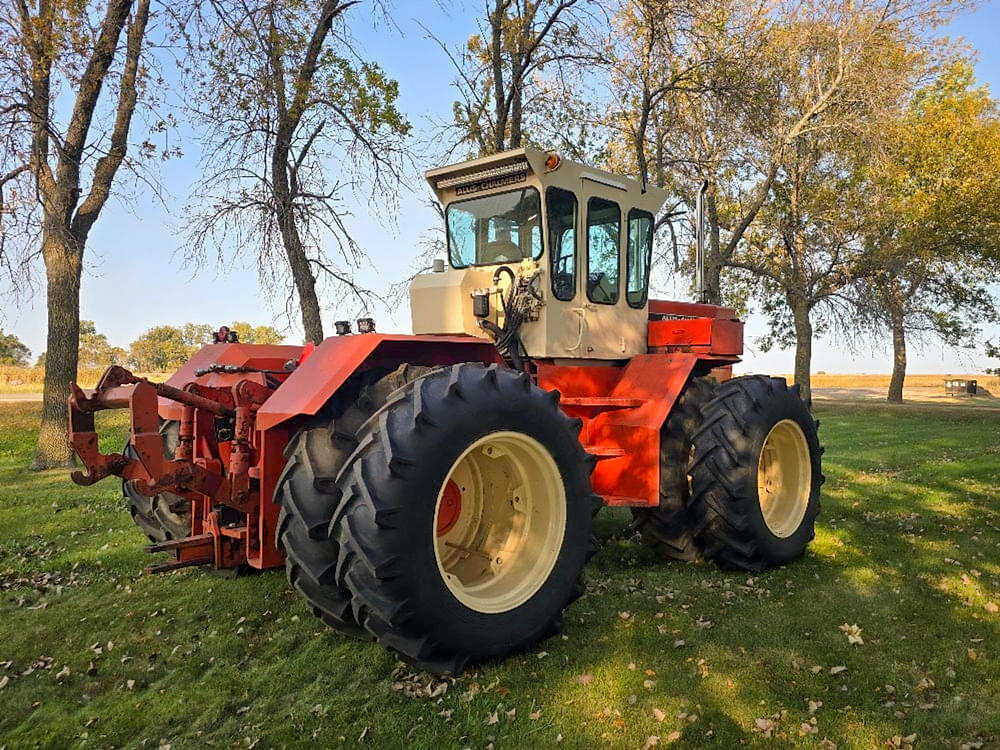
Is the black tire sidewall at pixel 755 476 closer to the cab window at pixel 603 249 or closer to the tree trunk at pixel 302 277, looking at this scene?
the cab window at pixel 603 249

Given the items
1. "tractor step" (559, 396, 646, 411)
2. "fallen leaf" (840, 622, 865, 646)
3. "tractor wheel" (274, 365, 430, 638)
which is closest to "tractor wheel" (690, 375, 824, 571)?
"tractor step" (559, 396, 646, 411)

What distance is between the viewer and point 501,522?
14.4ft

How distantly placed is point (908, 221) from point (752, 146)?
5.70 metres

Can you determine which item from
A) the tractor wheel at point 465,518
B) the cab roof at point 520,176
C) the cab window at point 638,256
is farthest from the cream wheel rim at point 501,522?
the cab window at point 638,256

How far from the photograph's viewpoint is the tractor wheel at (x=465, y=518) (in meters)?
3.31

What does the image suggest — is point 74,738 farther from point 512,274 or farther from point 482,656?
point 512,274

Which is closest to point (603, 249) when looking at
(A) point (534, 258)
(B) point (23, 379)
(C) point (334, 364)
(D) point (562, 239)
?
(D) point (562, 239)

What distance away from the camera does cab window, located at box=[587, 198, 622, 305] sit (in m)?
5.71

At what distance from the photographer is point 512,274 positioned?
214 inches

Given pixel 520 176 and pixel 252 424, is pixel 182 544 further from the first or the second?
pixel 520 176

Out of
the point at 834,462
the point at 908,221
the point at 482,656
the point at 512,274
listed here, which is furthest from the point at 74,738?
the point at 908,221

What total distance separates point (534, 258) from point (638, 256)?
1.23 m

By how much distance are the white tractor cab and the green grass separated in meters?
1.82

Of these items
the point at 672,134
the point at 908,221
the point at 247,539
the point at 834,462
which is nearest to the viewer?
the point at 247,539
